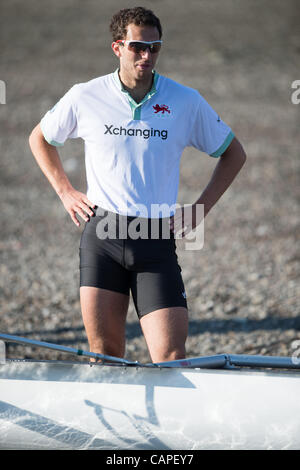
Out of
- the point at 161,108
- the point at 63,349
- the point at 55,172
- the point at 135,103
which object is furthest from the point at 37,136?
the point at 63,349

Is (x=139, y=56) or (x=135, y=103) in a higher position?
(x=139, y=56)

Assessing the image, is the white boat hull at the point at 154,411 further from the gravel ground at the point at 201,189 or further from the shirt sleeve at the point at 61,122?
the gravel ground at the point at 201,189

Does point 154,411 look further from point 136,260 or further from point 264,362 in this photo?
point 136,260

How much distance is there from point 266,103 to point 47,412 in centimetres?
1440

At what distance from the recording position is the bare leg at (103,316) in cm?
321

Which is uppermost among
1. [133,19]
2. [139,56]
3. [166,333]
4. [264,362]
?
[133,19]

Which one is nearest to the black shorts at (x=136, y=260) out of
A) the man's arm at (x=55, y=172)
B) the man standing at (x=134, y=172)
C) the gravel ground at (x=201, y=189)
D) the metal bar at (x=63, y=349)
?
the man standing at (x=134, y=172)

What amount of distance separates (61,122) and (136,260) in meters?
0.79

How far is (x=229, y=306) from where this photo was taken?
675cm

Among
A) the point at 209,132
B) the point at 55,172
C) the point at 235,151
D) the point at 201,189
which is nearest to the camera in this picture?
the point at 209,132

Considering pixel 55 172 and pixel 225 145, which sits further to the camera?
pixel 55 172

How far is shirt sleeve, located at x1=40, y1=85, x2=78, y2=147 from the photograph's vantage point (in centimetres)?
327

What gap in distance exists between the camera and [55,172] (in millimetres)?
3570

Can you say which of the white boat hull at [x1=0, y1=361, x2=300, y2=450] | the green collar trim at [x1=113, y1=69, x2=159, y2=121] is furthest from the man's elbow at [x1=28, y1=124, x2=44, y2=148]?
the white boat hull at [x1=0, y1=361, x2=300, y2=450]
